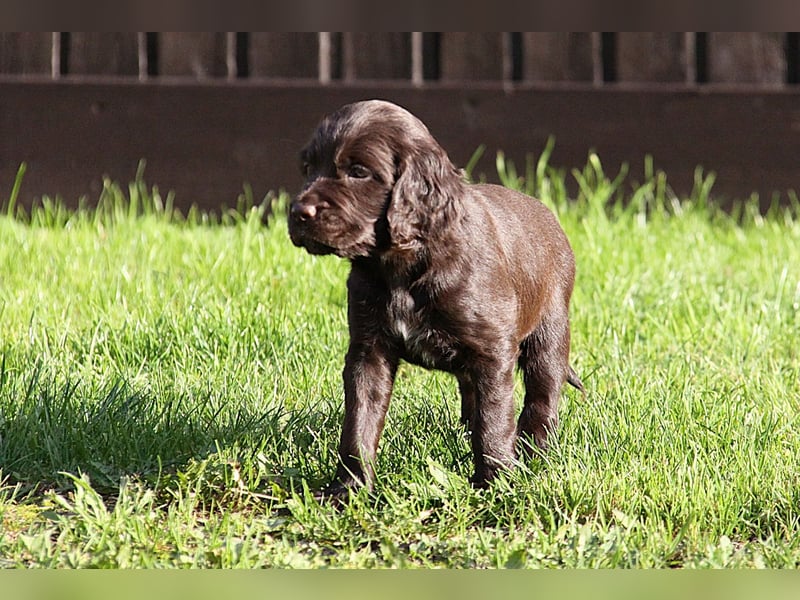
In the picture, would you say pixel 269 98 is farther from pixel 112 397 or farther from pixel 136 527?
pixel 136 527

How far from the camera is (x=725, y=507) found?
337 cm

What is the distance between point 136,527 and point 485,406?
1107 mm

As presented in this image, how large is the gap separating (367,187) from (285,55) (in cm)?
407

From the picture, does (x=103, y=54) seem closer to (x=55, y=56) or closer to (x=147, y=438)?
(x=55, y=56)

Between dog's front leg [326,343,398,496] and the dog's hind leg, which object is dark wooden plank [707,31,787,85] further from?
dog's front leg [326,343,398,496]

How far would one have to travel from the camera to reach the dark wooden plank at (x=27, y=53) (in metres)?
7.09

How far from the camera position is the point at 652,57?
7.35 meters

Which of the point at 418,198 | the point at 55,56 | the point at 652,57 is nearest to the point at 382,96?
the point at 652,57

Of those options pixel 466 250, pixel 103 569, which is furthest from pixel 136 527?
pixel 466 250

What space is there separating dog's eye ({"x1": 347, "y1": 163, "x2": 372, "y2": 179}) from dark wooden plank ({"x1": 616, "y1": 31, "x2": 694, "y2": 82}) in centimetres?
433

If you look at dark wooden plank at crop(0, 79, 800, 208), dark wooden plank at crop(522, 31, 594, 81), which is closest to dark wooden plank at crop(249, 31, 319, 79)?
dark wooden plank at crop(0, 79, 800, 208)

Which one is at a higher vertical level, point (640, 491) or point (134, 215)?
point (134, 215)

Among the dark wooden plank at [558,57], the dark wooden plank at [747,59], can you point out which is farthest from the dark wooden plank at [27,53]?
the dark wooden plank at [747,59]

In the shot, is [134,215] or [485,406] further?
[134,215]
